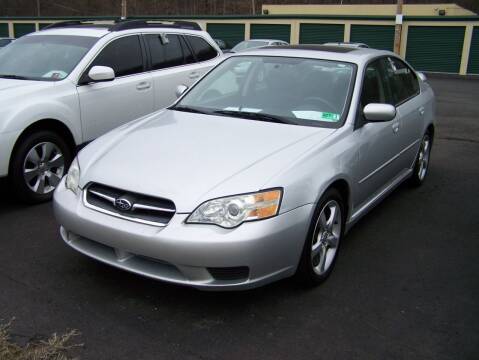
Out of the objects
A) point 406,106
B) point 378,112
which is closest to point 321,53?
point 378,112

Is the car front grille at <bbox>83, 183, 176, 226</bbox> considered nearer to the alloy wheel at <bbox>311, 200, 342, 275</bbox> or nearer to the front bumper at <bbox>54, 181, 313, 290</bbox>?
the front bumper at <bbox>54, 181, 313, 290</bbox>

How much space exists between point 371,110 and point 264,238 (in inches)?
64.2

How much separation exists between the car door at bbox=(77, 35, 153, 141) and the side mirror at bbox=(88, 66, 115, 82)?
0.17 m

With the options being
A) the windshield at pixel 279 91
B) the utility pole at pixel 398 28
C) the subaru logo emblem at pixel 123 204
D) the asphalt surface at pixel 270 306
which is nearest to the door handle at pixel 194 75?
the windshield at pixel 279 91

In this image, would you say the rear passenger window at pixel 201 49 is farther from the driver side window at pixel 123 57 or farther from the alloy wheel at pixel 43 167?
the alloy wheel at pixel 43 167

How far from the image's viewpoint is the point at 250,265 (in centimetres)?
312

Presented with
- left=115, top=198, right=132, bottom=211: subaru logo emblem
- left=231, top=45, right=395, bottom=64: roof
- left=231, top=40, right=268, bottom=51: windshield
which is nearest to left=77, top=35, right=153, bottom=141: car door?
left=231, top=45, right=395, bottom=64: roof

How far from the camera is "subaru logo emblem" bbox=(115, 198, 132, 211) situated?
327 centimetres

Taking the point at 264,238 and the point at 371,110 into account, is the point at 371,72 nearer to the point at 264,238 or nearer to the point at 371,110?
the point at 371,110

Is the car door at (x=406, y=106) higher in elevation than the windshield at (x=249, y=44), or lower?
higher

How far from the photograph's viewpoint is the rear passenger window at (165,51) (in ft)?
21.8

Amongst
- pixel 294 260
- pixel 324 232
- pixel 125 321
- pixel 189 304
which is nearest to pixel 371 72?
pixel 324 232

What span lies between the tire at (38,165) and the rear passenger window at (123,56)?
40.9 inches

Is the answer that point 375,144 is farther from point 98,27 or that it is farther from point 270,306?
point 98,27
